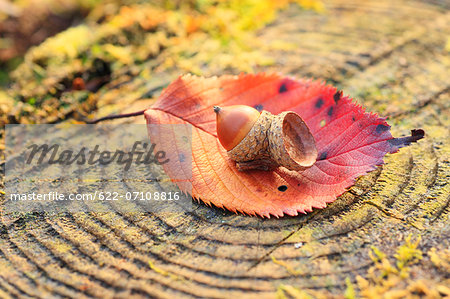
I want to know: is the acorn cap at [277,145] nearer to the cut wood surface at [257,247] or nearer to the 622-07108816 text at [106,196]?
the cut wood surface at [257,247]

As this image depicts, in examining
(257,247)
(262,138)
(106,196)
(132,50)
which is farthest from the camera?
(132,50)

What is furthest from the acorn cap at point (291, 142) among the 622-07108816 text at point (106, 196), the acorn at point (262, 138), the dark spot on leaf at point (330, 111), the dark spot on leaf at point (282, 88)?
the 622-07108816 text at point (106, 196)

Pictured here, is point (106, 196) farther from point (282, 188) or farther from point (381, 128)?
point (381, 128)

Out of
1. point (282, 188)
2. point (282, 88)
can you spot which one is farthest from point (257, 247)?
point (282, 88)

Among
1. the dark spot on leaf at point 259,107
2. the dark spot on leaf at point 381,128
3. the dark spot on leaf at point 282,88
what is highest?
the dark spot on leaf at point 282,88

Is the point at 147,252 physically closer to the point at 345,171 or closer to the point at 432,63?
the point at 345,171

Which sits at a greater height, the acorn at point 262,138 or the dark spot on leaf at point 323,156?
the acorn at point 262,138
